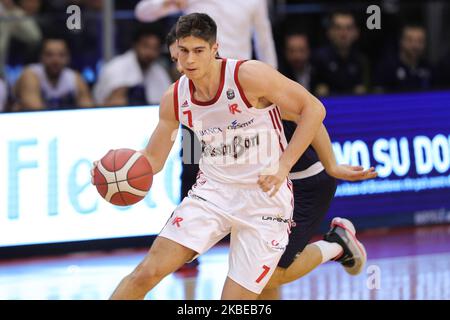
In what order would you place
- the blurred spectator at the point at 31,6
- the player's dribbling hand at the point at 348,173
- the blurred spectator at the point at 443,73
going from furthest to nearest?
the blurred spectator at the point at 443,73
the blurred spectator at the point at 31,6
the player's dribbling hand at the point at 348,173

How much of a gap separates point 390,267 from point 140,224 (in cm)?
218

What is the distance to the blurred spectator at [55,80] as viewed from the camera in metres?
10.5

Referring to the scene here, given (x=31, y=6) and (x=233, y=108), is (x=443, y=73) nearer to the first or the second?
(x=31, y=6)

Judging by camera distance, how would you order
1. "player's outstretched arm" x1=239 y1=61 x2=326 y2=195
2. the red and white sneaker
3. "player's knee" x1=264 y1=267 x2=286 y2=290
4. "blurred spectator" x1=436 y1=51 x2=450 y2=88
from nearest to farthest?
"player's outstretched arm" x1=239 y1=61 x2=326 y2=195
"player's knee" x1=264 y1=267 x2=286 y2=290
the red and white sneaker
"blurred spectator" x1=436 y1=51 x2=450 y2=88

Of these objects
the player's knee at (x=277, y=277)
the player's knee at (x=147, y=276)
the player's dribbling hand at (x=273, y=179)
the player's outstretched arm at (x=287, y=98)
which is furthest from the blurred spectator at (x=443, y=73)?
the player's knee at (x=147, y=276)

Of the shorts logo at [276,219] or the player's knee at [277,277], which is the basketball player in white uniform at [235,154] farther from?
the player's knee at [277,277]

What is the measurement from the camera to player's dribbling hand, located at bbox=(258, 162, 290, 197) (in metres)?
5.68

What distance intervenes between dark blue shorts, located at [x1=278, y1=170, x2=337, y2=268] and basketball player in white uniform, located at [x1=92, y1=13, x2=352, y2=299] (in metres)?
0.63

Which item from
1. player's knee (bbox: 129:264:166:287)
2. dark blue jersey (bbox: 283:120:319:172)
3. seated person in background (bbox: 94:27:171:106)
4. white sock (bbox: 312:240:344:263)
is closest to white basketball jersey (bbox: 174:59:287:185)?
player's knee (bbox: 129:264:166:287)

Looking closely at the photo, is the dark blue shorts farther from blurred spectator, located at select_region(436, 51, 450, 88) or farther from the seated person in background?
blurred spectator, located at select_region(436, 51, 450, 88)

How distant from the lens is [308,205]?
6.86 metres

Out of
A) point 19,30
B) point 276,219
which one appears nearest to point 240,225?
point 276,219

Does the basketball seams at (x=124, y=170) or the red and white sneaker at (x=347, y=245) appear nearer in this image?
the basketball seams at (x=124, y=170)

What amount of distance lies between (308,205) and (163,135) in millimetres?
1221
